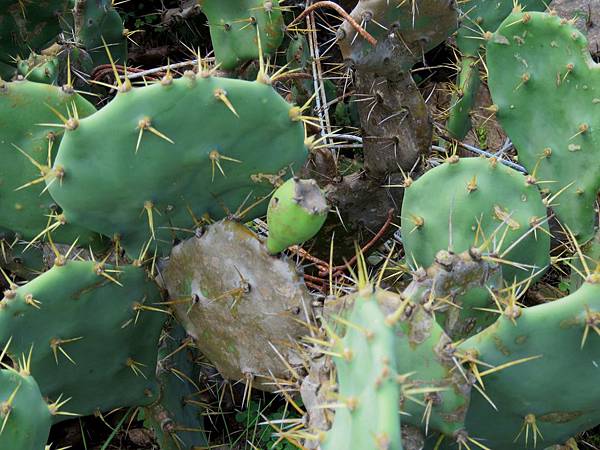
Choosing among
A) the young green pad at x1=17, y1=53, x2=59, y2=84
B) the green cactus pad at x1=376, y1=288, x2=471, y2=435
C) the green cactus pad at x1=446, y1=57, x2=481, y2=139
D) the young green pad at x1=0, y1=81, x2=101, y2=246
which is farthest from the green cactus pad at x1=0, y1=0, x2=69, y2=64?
the green cactus pad at x1=376, y1=288, x2=471, y2=435

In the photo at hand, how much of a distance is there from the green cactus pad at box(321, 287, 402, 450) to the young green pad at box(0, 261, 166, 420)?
2.02ft

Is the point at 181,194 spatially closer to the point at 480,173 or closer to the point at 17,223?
the point at 17,223

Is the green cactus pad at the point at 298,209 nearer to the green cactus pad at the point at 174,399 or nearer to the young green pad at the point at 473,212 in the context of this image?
the young green pad at the point at 473,212

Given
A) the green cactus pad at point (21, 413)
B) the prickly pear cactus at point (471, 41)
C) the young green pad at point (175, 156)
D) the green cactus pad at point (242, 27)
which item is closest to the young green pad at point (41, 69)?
the green cactus pad at point (242, 27)

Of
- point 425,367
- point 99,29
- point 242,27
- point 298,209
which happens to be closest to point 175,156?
point 298,209

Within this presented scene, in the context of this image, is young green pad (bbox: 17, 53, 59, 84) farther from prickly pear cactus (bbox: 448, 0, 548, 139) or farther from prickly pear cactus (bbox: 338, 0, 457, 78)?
prickly pear cactus (bbox: 448, 0, 548, 139)

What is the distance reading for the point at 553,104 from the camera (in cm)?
195

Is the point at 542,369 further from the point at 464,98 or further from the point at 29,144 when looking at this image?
the point at 464,98

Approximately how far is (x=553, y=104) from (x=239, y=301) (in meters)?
0.91

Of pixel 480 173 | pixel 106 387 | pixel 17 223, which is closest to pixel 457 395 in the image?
pixel 480 173

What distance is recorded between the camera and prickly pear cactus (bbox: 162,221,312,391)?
4.98 feet

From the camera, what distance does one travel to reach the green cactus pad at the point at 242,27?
6.94 ft

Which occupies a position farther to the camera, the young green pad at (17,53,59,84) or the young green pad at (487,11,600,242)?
the young green pad at (17,53,59,84)

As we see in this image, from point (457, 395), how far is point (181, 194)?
2.10 ft
